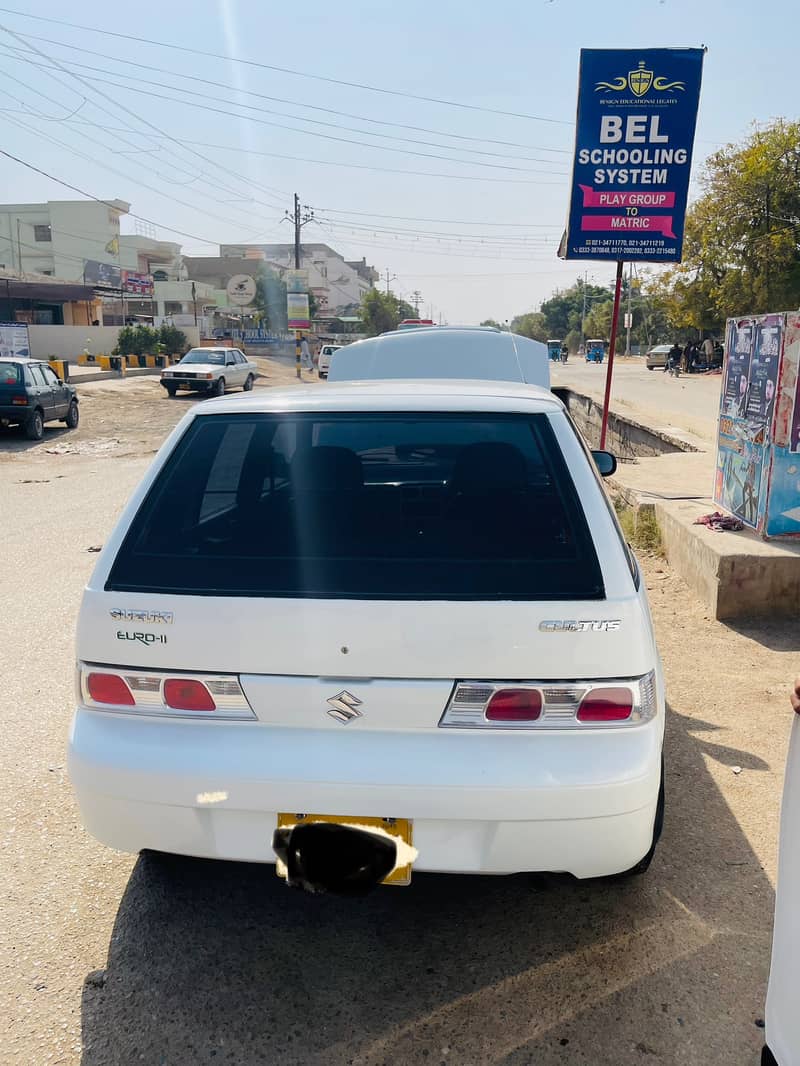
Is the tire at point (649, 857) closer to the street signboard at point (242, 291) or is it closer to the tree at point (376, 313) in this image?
the street signboard at point (242, 291)

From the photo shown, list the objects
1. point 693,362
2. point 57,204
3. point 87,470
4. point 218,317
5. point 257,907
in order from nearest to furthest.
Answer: point 257,907 < point 87,470 < point 693,362 < point 57,204 < point 218,317

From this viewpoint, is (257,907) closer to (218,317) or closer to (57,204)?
(57,204)

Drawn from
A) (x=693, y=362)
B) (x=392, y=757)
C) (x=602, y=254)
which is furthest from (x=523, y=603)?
(x=693, y=362)

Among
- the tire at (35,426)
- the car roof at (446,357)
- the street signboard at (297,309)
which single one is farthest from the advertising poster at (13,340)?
the street signboard at (297,309)

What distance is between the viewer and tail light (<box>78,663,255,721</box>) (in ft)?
8.04

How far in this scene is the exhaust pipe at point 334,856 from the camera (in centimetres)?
239

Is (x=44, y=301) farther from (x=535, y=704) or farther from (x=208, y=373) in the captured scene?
(x=535, y=704)

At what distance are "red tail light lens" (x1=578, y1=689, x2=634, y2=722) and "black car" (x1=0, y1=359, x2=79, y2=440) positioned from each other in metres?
16.6

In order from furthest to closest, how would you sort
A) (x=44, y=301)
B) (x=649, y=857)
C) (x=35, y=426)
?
1. (x=44, y=301)
2. (x=35, y=426)
3. (x=649, y=857)

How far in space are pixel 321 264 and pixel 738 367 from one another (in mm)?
130745

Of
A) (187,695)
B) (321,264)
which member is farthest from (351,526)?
(321,264)

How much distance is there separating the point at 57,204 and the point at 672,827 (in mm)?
76611

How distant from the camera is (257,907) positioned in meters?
2.95

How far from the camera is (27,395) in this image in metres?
17.2
